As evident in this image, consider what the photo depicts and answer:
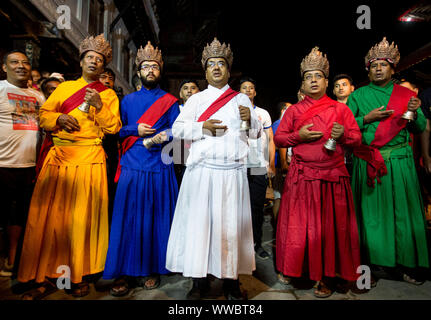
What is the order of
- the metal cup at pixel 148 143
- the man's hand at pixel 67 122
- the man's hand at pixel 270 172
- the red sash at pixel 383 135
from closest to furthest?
1. the man's hand at pixel 67 122
2. the metal cup at pixel 148 143
3. the red sash at pixel 383 135
4. the man's hand at pixel 270 172

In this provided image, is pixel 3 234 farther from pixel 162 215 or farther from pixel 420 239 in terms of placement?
pixel 420 239

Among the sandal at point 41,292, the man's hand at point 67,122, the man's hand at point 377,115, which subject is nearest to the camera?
the sandal at point 41,292

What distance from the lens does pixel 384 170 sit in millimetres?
2576

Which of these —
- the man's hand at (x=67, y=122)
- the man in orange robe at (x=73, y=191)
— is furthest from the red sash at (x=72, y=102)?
the man's hand at (x=67, y=122)

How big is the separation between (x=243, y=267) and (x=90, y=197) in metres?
1.60

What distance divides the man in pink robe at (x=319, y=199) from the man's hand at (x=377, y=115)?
0.35 m

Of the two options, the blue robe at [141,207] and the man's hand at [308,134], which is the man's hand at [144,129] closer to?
the blue robe at [141,207]

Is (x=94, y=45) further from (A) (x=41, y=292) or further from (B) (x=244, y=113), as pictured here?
(A) (x=41, y=292)

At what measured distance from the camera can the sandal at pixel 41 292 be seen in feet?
6.99

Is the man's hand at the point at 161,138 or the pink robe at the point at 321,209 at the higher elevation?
the man's hand at the point at 161,138

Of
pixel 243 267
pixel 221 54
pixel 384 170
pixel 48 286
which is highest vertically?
pixel 221 54

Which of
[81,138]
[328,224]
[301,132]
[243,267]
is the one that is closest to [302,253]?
[328,224]

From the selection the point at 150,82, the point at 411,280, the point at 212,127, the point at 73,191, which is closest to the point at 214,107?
the point at 212,127

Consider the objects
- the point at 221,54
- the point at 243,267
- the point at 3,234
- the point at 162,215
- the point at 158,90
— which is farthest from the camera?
the point at 3,234
